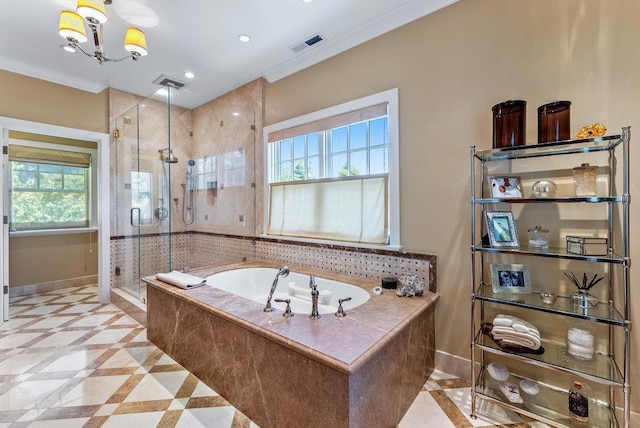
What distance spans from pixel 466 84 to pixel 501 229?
1024 millimetres

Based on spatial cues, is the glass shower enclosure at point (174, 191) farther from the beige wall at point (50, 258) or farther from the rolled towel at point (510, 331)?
the rolled towel at point (510, 331)

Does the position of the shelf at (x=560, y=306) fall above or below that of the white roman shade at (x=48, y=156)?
below

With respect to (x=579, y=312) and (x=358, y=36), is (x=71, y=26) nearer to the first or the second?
(x=358, y=36)

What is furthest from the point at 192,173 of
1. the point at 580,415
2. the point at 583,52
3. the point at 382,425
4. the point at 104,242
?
the point at 580,415

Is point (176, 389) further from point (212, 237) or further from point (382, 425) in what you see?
point (212, 237)

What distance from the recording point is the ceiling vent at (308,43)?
2.51 m

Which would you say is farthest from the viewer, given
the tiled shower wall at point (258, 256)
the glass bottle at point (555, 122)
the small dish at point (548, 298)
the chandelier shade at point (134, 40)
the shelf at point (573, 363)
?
the tiled shower wall at point (258, 256)

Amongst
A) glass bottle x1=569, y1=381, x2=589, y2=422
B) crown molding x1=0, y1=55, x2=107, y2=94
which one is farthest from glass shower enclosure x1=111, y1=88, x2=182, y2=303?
glass bottle x1=569, y1=381, x2=589, y2=422

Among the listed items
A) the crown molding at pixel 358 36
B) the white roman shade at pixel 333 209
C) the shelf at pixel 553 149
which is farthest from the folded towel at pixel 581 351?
the crown molding at pixel 358 36

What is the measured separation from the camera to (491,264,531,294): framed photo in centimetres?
173

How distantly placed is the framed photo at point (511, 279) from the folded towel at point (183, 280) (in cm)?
217

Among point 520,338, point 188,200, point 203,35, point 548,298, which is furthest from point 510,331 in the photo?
point 188,200

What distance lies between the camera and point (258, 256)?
3295 mm

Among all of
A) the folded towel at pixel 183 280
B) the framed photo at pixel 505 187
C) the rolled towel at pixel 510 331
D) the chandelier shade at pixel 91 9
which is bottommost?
the rolled towel at pixel 510 331
